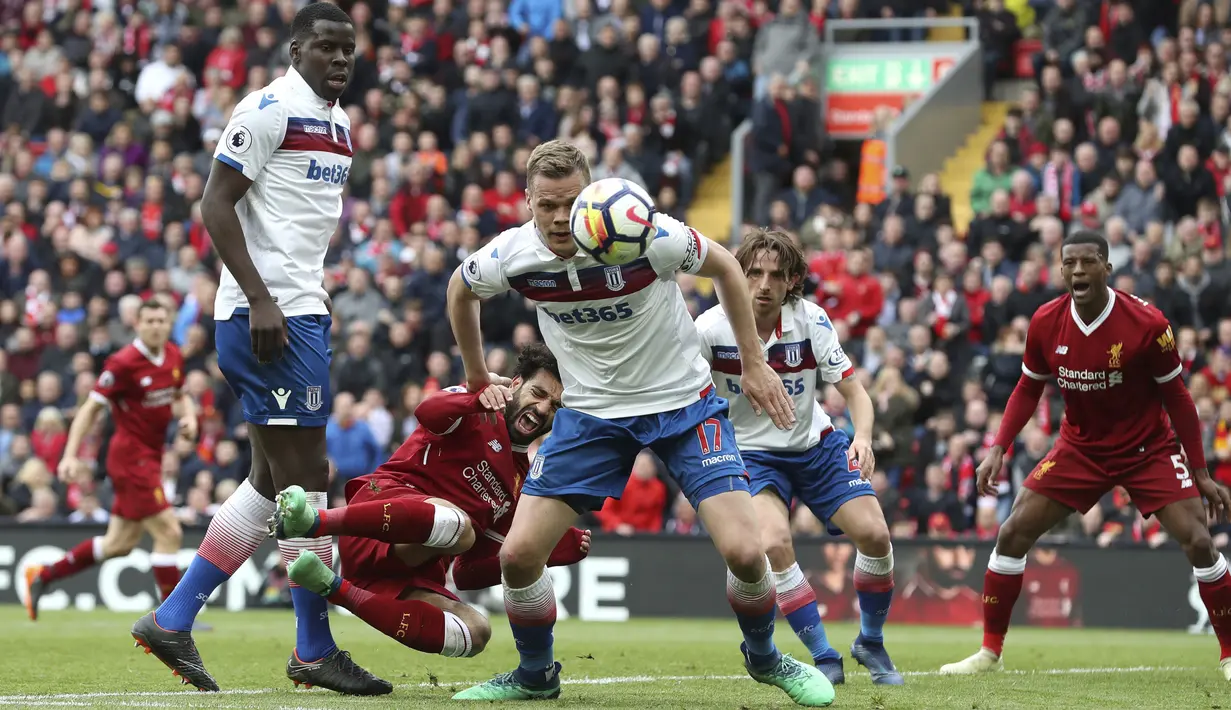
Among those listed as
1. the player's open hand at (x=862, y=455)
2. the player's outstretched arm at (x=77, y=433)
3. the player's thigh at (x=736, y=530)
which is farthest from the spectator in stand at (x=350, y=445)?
the player's thigh at (x=736, y=530)

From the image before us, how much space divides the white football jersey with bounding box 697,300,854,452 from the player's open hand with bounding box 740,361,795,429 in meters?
1.95

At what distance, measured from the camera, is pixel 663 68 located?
69.6 ft

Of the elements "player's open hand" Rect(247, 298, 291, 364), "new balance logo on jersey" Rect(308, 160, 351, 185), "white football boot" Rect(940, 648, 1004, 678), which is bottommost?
"white football boot" Rect(940, 648, 1004, 678)

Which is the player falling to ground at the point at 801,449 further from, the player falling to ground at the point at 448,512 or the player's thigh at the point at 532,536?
the player's thigh at the point at 532,536

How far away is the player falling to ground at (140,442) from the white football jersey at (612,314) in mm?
5988

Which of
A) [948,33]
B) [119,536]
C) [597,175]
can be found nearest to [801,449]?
[119,536]

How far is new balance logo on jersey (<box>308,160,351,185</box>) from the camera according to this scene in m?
7.51

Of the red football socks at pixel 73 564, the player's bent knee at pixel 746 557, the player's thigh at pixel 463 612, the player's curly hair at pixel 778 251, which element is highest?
the player's curly hair at pixel 778 251

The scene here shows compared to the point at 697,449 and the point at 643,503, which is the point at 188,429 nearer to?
the point at 643,503

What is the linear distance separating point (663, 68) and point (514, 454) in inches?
537

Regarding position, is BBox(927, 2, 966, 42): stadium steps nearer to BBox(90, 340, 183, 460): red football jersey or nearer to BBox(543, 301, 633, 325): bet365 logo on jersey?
BBox(90, 340, 183, 460): red football jersey

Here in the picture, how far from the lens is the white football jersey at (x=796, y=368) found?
29.1 ft

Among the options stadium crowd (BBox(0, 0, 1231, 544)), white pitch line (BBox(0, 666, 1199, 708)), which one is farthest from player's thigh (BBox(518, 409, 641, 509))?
stadium crowd (BBox(0, 0, 1231, 544))

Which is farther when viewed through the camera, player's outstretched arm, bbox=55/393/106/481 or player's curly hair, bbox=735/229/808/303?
player's outstretched arm, bbox=55/393/106/481
